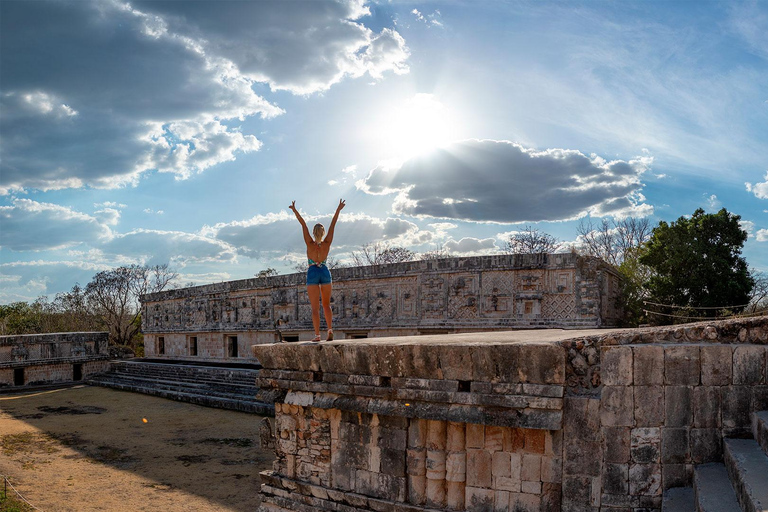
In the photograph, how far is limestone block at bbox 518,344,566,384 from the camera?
14.7 ft

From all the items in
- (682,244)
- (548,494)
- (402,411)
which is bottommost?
(548,494)

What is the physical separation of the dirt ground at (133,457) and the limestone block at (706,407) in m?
6.09

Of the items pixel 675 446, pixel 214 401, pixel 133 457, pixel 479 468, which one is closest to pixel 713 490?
pixel 675 446

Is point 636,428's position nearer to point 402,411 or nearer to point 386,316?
point 402,411

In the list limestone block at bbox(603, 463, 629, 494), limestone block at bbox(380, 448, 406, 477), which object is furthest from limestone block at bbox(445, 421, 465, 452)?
limestone block at bbox(603, 463, 629, 494)

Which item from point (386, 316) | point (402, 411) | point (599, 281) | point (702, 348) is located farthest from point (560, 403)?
point (386, 316)

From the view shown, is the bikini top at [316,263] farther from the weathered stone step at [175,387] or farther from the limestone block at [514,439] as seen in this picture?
the weathered stone step at [175,387]

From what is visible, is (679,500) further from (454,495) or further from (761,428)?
(454,495)

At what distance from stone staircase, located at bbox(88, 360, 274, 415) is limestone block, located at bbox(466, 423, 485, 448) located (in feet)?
33.3

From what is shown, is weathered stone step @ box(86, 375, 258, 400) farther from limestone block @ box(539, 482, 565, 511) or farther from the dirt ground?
limestone block @ box(539, 482, 565, 511)

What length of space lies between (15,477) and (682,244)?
652 inches

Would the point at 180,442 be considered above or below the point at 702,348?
below

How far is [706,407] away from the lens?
425 cm

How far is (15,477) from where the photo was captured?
362 inches
